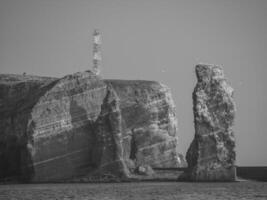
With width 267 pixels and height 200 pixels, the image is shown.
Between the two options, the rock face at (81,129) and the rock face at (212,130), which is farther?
the rock face at (81,129)

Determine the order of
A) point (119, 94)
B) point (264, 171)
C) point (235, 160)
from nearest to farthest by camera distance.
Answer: point (235, 160) < point (264, 171) < point (119, 94)

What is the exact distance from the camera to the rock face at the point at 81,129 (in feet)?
291

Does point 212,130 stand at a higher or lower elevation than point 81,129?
lower

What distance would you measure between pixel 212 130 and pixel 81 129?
26420mm

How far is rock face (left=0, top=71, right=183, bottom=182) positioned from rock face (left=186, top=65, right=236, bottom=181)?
13469 mm

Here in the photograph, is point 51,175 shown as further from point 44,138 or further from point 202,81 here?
point 202,81

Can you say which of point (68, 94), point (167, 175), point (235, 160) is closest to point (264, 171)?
point (167, 175)

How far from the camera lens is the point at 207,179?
7419 centimetres

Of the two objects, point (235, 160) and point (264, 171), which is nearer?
point (235, 160)

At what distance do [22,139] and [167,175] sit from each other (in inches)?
922

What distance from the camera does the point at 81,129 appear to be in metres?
95.8

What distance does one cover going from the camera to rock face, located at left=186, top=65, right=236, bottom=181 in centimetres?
7412

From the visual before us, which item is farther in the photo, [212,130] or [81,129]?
[81,129]

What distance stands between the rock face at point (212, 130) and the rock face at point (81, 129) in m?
13.5
